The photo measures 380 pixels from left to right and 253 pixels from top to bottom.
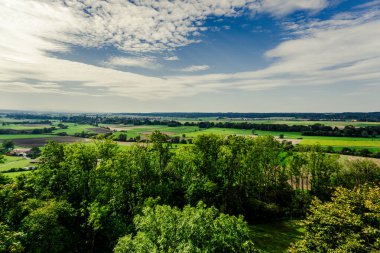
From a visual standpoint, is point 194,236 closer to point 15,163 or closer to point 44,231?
point 44,231

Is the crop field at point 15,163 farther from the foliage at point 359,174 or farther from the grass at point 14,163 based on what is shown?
the foliage at point 359,174

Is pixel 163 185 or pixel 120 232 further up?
pixel 163 185

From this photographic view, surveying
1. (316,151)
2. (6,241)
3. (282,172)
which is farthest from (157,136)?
(316,151)

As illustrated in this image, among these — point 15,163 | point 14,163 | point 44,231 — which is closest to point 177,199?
point 44,231

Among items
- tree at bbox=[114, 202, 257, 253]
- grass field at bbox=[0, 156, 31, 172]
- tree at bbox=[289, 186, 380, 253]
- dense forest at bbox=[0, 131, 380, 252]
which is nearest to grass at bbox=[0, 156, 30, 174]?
grass field at bbox=[0, 156, 31, 172]

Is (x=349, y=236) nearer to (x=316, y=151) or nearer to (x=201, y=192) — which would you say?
(x=201, y=192)

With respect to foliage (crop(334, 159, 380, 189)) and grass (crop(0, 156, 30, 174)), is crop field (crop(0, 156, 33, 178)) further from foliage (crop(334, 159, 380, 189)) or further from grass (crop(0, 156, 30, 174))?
foliage (crop(334, 159, 380, 189))
